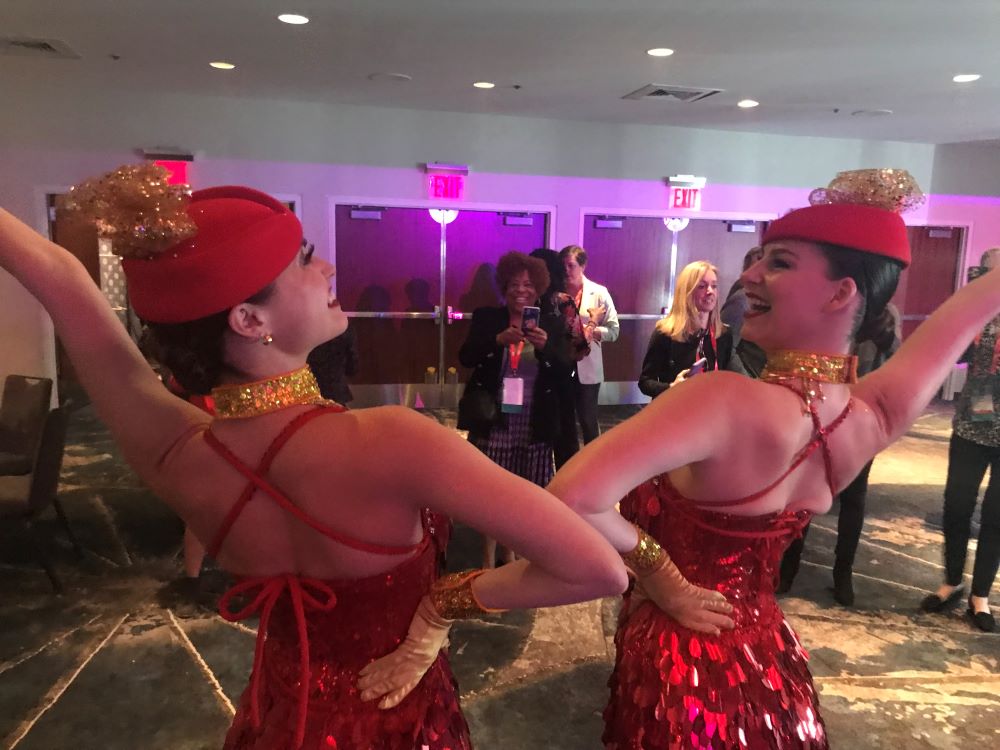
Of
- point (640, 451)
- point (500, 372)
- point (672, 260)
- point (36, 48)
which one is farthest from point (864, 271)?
point (672, 260)

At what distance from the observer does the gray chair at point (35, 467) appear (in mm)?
3246

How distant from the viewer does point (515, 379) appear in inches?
130

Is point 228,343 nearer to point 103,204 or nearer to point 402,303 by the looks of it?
point 103,204

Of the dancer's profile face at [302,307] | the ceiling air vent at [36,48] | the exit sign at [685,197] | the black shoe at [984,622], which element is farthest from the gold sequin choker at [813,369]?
the exit sign at [685,197]

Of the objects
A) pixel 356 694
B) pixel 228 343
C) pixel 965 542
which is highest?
pixel 228 343

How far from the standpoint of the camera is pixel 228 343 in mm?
1000

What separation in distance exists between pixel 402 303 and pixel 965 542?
5263 millimetres

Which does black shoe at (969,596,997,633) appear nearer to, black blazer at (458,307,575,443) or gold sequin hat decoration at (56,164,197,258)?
black blazer at (458,307,575,443)

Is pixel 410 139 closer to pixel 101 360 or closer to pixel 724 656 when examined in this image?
pixel 101 360

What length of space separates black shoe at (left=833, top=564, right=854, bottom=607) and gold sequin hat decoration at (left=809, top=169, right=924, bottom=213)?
261 cm

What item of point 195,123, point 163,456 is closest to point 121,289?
point 195,123

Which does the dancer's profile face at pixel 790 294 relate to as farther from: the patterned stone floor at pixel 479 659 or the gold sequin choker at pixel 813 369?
the patterned stone floor at pixel 479 659

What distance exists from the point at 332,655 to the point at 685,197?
23.9ft

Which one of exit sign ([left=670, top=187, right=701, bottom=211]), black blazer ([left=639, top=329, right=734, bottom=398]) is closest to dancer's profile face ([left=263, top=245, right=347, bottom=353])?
black blazer ([left=639, top=329, right=734, bottom=398])
